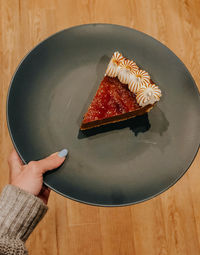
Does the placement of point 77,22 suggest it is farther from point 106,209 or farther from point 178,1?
point 106,209

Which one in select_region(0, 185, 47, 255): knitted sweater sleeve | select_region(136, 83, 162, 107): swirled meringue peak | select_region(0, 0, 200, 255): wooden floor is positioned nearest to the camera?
select_region(0, 185, 47, 255): knitted sweater sleeve

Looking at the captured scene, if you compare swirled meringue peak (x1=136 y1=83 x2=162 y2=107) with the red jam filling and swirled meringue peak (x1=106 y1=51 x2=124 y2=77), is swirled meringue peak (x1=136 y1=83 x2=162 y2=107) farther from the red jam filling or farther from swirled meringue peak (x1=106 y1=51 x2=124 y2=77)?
swirled meringue peak (x1=106 y1=51 x2=124 y2=77)

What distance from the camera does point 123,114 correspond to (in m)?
1.55

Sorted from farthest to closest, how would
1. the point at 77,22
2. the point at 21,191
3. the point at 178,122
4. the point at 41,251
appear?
1. the point at 77,22
2. the point at 41,251
3. the point at 178,122
4. the point at 21,191

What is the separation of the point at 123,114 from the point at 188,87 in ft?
1.32

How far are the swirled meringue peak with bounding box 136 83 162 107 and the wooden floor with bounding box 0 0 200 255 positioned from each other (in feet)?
3.43

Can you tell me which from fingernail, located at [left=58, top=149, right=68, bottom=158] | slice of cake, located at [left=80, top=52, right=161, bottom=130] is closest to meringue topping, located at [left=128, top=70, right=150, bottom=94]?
slice of cake, located at [left=80, top=52, right=161, bottom=130]

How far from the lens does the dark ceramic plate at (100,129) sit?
1.41m

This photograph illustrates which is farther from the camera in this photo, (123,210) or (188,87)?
(123,210)

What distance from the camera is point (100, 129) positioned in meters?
1.52

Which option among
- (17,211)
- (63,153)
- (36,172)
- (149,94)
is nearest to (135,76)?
(149,94)

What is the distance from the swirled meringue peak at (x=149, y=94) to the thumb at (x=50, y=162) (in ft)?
1.76

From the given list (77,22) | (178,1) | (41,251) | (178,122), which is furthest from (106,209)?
(178,1)

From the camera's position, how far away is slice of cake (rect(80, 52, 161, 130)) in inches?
59.1
